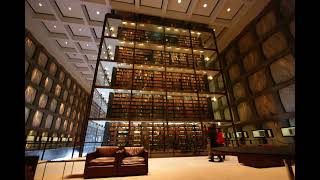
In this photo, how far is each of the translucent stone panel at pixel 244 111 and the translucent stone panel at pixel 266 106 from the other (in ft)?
2.40

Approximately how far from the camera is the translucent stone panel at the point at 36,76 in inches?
414

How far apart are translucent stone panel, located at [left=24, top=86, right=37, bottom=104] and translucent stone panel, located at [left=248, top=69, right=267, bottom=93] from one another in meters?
13.6

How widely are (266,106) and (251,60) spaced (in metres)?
2.92

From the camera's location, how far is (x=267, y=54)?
880 centimetres

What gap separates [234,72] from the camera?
11.7 meters

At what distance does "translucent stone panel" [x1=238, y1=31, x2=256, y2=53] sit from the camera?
394 inches

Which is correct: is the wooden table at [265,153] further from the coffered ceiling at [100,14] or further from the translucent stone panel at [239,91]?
the translucent stone panel at [239,91]

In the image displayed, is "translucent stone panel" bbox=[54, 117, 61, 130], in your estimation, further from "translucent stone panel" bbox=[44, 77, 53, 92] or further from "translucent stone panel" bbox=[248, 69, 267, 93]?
"translucent stone panel" bbox=[248, 69, 267, 93]

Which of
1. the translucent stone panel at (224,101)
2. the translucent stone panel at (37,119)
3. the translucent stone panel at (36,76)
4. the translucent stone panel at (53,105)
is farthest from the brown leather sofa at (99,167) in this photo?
the translucent stone panel at (53,105)

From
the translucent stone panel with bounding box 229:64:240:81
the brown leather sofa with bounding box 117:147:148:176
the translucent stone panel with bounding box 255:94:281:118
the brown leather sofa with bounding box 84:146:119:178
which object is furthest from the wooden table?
the translucent stone panel with bounding box 229:64:240:81
